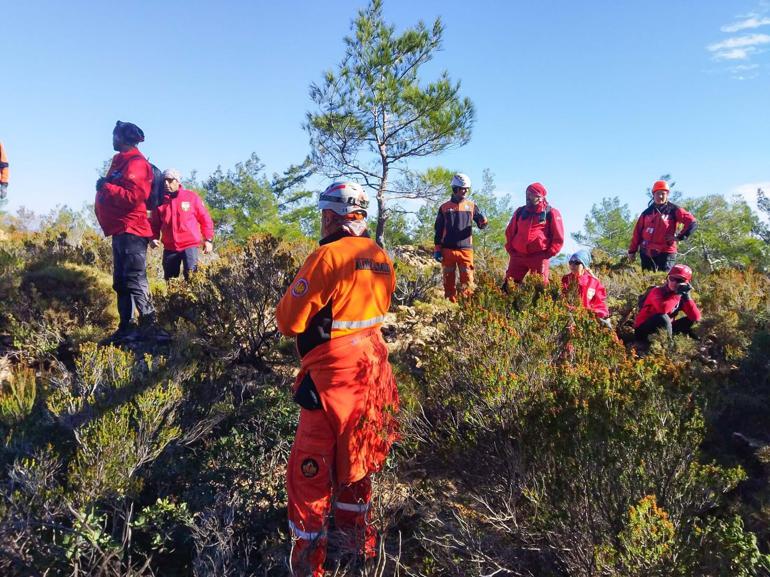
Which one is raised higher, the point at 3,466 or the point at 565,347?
the point at 565,347

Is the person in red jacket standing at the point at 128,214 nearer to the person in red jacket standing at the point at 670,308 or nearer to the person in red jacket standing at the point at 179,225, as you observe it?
the person in red jacket standing at the point at 179,225

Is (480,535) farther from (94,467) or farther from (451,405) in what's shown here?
(94,467)

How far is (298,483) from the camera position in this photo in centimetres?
218

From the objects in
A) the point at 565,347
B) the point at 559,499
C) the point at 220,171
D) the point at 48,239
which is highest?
A: the point at 220,171

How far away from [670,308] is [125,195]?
5.17 meters

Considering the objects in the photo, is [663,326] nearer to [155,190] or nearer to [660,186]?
→ [660,186]

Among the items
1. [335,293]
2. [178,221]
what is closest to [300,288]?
[335,293]

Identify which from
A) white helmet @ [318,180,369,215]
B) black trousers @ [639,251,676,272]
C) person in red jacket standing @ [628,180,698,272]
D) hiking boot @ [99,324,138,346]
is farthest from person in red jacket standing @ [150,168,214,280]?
black trousers @ [639,251,676,272]

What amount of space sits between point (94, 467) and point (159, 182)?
A: 8.67 feet

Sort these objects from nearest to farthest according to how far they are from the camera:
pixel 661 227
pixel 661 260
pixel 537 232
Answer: pixel 537 232 → pixel 661 227 → pixel 661 260

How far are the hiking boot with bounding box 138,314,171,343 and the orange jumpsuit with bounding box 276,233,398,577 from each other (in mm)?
2611

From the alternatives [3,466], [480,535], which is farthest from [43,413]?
[480,535]

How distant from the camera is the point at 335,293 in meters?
2.17

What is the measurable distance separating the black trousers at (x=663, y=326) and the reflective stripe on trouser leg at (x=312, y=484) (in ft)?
13.1
